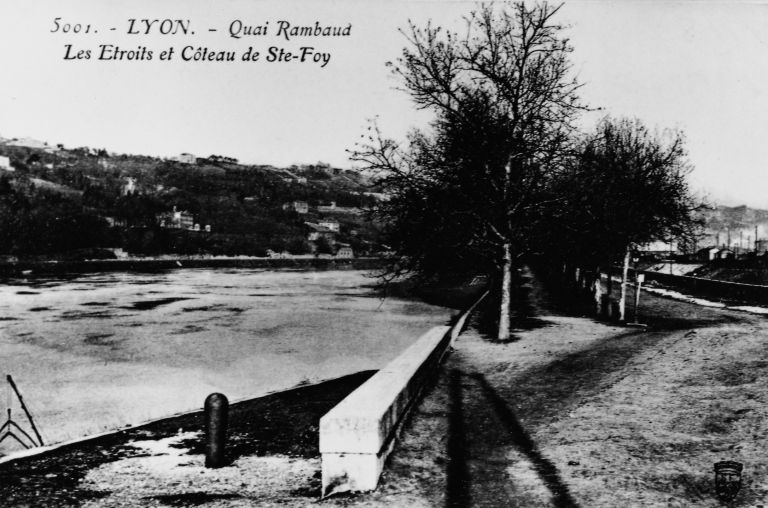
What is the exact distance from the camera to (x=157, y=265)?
106 m

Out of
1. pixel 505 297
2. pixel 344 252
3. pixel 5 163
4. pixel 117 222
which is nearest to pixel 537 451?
pixel 505 297

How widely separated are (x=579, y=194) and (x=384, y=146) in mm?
5513

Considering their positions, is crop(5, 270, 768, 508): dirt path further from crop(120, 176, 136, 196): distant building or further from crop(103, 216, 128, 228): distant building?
crop(120, 176, 136, 196): distant building

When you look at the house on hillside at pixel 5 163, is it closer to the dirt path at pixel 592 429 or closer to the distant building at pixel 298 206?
the distant building at pixel 298 206

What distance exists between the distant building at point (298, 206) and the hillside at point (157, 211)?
0.37m

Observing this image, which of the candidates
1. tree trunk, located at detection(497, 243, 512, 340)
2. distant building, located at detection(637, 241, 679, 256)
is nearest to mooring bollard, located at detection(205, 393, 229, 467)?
tree trunk, located at detection(497, 243, 512, 340)

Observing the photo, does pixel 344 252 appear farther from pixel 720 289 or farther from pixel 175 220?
pixel 720 289

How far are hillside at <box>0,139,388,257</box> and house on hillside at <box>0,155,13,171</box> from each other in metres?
0.23

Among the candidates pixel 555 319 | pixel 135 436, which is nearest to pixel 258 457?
pixel 135 436

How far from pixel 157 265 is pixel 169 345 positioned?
267 feet

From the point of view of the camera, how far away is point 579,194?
54.2 ft

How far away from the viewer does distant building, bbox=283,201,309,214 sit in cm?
15512

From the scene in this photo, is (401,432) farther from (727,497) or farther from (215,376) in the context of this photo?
(215,376)

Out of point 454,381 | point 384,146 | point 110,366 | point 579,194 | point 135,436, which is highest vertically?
point 384,146
